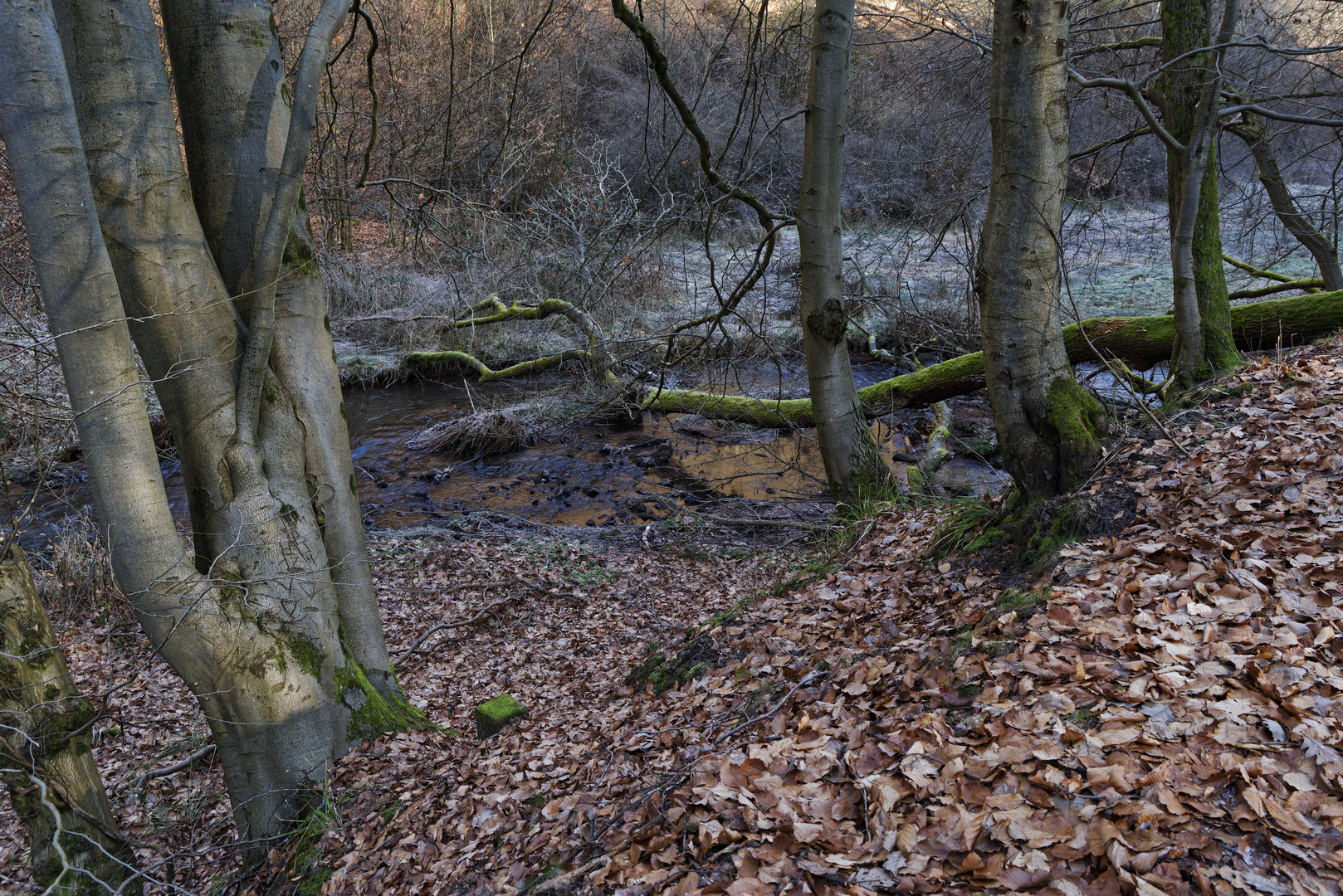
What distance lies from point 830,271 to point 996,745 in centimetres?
467

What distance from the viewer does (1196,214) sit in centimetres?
463

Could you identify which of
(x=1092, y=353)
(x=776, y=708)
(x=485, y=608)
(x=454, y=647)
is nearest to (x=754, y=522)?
(x=485, y=608)

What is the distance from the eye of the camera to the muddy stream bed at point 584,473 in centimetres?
901

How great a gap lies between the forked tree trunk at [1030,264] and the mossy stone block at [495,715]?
9.82ft

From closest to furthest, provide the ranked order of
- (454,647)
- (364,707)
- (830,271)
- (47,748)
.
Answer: (47,748) → (364,707) → (454,647) → (830,271)

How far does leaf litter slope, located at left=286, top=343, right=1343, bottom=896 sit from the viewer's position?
1.94 m

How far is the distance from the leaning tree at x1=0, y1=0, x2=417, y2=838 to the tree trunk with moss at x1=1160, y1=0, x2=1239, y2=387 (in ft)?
15.7

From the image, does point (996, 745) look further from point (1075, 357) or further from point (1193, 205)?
point (1075, 357)

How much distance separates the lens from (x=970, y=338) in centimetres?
1132

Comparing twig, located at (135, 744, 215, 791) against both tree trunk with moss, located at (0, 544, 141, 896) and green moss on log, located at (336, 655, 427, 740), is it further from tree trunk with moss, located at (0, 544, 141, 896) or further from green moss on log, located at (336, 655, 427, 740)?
green moss on log, located at (336, 655, 427, 740)

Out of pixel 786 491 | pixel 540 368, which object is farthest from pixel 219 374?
pixel 540 368

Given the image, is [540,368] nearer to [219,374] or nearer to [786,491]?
[786,491]

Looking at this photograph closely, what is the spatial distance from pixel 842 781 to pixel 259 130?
3.69 m

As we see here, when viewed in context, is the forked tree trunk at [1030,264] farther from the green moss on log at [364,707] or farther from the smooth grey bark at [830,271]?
the green moss on log at [364,707]
